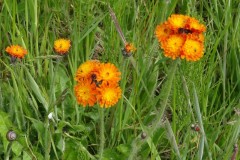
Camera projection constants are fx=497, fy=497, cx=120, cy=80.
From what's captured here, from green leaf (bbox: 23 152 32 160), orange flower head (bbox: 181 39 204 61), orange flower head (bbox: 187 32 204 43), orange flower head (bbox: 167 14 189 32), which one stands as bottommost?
green leaf (bbox: 23 152 32 160)

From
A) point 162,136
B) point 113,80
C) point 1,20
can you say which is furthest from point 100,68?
point 1,20

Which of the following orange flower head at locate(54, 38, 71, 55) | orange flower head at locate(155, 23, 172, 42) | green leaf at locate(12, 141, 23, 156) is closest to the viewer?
orange flower head at locate(155, 23, 172, 42)

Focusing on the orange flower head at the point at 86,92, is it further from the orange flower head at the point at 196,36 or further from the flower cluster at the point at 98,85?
the orange flower head at the point at 196,36

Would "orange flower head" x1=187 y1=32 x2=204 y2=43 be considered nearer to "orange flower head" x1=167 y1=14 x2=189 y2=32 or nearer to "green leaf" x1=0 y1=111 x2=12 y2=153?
"orange flower head" x1=167 y1=14 x2=189 y2=32

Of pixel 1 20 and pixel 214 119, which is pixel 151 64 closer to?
pixel 214 119

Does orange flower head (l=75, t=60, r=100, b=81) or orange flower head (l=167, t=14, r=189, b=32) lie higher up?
orange flower head (l=167, t=14, r=189, b=32)

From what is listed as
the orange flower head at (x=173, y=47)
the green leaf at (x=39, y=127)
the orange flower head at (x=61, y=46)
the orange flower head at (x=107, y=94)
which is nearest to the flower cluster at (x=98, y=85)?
the orange flower head at (x=107, y=94)

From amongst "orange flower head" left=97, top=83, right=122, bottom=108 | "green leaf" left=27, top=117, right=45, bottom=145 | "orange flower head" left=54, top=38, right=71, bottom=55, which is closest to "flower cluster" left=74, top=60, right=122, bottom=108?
"orange flower head" left=97, top=83, right=122, bottom=108
